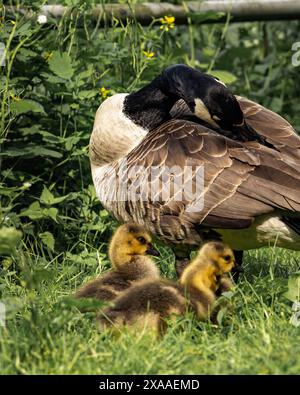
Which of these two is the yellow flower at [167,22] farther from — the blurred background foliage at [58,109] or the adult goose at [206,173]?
the adult goose at [206,173]

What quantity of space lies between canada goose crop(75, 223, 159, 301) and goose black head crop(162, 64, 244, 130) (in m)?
0.89

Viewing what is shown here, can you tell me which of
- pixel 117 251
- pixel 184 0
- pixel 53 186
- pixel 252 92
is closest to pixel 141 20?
pixel 184 0

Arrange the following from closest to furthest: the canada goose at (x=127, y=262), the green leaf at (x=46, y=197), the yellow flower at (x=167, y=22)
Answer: the canada goose at (x=127, y=262) < the green leaf at (x=46, y=197) < the yellow flower at (x=167, y=22)

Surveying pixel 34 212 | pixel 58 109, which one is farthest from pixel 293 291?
pixel 58 109

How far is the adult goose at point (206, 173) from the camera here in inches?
207

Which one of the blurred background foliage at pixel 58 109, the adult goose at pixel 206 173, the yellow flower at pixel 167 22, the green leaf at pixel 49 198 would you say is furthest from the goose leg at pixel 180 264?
the yellow flower at pixel 167 22

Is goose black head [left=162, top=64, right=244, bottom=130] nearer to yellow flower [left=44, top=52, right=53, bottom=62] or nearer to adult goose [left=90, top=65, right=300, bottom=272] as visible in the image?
adult goose [left=90, top=65, right=300, bottom=272]

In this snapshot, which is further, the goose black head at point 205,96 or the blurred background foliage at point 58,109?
the blurred background foliage at point 58,109

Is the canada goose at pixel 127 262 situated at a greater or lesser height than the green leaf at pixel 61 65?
lesser

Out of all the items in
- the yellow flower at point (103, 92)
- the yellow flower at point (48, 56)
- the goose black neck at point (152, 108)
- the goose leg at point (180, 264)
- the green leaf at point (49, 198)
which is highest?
the yellow flower at point (48, 56)

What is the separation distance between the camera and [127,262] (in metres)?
5.20

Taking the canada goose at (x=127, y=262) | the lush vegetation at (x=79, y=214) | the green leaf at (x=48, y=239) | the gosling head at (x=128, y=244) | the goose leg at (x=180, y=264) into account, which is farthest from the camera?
the green leaf at (x=48, y=239)

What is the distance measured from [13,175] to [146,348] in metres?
2.64
